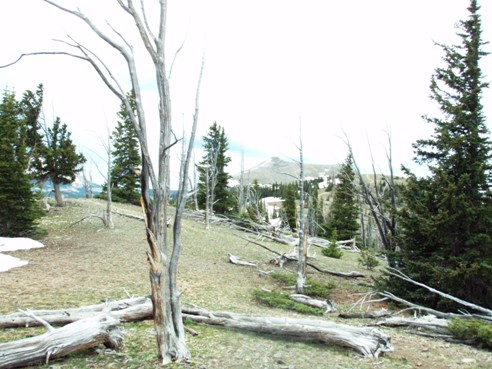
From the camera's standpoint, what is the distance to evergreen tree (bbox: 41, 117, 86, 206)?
25.0m

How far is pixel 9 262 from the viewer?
43.9ft

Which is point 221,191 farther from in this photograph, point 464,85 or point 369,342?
point 369,342

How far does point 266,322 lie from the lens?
7160 mm

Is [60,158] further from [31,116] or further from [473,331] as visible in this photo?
[473,331]

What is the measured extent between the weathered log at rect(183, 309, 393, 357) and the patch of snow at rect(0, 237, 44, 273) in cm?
994

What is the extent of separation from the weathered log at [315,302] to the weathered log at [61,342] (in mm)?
7607

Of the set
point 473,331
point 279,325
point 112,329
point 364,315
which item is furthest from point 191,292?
point 473,331

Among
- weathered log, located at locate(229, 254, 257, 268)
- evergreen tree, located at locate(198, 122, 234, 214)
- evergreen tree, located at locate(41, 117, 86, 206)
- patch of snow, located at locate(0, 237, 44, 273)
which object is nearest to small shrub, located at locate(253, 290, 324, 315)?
weathered log, located at locate(229, 254, 257, 268)

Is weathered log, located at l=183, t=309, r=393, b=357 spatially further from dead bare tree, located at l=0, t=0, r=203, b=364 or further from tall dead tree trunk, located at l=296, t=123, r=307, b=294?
tall dead tree trunk, located at l=296, t=123, r=307, b=294

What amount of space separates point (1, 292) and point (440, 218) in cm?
1389

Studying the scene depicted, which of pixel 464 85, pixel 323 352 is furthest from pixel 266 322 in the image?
pixel 464 85

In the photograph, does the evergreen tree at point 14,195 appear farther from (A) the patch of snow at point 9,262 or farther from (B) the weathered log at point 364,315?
(B) the weathered log at point 364,315

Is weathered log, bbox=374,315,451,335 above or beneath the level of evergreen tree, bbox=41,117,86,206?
beneath

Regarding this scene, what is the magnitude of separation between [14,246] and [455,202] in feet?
64.7
